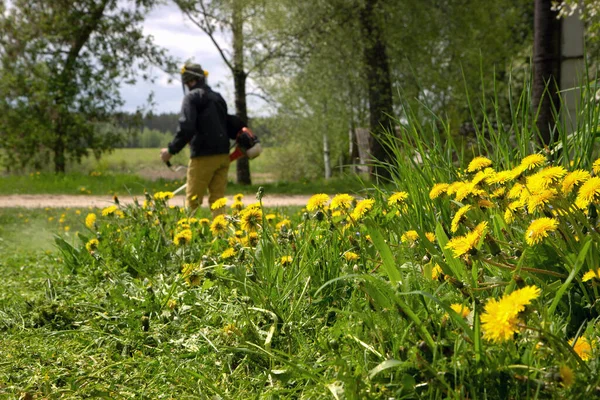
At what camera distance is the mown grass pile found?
1.54m

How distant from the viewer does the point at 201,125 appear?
7027 mm

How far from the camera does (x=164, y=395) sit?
2.05 m

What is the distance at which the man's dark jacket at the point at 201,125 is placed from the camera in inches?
270

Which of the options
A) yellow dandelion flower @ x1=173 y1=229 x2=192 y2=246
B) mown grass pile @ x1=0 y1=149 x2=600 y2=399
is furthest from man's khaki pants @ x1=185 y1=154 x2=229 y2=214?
yellow dandelion flower @ x1=173 y1=229 x2=192 y2=246

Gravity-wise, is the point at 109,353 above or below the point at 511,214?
below

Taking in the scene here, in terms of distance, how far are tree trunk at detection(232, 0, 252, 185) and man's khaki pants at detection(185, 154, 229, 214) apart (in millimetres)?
7986

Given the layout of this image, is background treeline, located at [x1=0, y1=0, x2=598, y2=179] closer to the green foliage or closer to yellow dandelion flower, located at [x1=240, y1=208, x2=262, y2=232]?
the green foliage

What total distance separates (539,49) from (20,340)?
20.6ft

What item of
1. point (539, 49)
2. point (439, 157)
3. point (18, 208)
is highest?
point (539, 49)

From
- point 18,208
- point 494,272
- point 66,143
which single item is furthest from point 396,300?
point 66,143

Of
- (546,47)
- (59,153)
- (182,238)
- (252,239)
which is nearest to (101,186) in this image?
(59,153)

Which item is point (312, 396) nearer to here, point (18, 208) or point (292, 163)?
point (18, 208)

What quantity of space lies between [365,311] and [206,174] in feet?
17.6

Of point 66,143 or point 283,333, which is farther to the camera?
point 66,143
